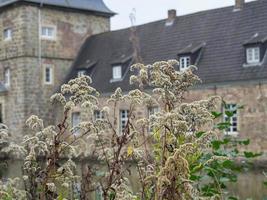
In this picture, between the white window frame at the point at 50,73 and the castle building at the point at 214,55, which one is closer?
the castle building at the point at 214,55

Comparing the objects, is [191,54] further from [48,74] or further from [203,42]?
[48,74]

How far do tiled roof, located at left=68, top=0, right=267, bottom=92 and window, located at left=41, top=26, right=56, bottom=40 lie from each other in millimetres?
1796

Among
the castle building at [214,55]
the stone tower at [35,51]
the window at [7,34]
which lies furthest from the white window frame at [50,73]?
the window at [7,34]

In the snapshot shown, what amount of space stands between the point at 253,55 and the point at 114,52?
8649mm

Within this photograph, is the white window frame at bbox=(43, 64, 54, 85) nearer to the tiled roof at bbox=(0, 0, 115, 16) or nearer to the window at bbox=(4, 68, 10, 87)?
the window at bbox=(4, 68, 10, 87)

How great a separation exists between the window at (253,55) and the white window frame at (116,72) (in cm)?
675

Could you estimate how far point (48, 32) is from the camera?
28.5 metres

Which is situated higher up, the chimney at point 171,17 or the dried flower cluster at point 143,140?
the chimney at point 171,17

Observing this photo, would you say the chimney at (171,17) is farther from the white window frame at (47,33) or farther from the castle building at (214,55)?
the white window frame at (47,33)

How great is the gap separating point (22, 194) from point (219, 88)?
56.3 feet

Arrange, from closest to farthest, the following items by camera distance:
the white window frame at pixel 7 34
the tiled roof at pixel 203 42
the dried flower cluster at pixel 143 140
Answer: the dried flower cluster at pixel 143 140
the tiled roof at pixel 203 42
the white window frame at pixel 7 34

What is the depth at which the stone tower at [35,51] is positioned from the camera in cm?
2770

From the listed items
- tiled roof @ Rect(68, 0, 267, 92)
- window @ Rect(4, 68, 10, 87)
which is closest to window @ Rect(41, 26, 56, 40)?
tiled roof @ Rect(68, 0, 267, 92)

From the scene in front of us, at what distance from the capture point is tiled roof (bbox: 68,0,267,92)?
69.5 ft
